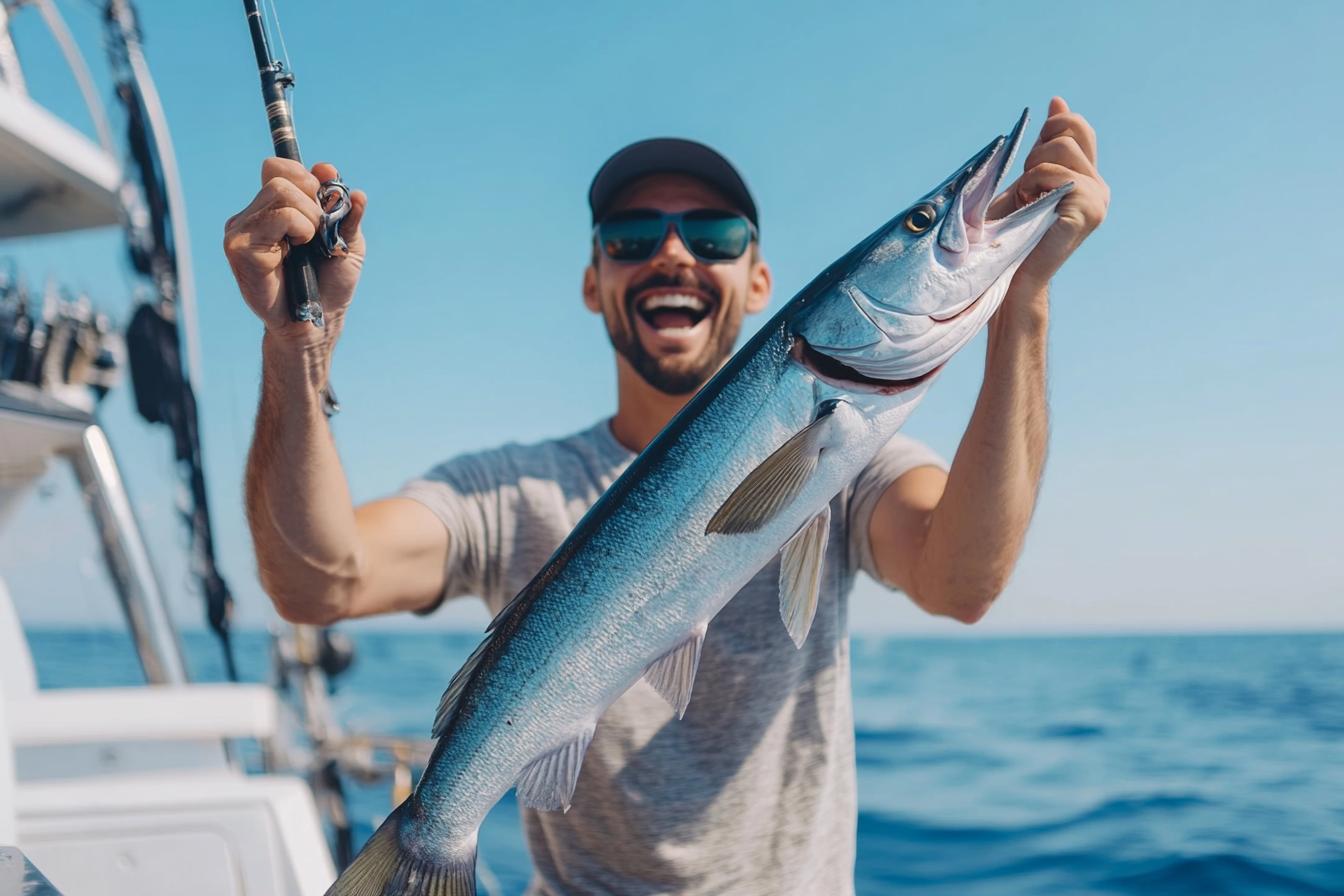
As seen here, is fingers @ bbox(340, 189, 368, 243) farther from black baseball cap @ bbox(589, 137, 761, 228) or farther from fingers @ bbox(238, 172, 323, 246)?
black baseball cap @ bbox(589, 137, 761, 228)

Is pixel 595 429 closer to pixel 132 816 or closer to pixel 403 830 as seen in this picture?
pixel 403 830

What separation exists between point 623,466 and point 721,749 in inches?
38.0

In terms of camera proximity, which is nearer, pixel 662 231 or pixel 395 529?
pixel 395 529

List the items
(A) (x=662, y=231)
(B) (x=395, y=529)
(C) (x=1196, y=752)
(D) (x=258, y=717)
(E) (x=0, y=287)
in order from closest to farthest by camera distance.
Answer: (B) (x=395, y=529) → (A) (x=662, y=231) → (D) (x=258, y=717) → (E) (x=0, y=287) → (C) (x=1196, y=752)

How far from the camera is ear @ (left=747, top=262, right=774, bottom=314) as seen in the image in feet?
11.0

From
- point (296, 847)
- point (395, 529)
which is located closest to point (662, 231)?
point (395, 529)

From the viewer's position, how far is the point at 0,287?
18.4ft

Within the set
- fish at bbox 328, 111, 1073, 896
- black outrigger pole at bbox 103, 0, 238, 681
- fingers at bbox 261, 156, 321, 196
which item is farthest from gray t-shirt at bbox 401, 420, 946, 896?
black outrigger pole at bbox 103, 0, 238, 681

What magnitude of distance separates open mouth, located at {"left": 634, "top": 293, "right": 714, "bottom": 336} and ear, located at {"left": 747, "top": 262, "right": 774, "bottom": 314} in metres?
0.28

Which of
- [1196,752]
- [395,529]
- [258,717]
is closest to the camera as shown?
[395,529]

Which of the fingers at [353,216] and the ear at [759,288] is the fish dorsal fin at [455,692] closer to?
the fingers at [353,216]

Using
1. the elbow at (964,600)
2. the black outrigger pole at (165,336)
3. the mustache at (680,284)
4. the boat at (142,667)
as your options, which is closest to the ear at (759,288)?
the mustache at (680,284)

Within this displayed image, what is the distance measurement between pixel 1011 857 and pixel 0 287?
30.8 ft

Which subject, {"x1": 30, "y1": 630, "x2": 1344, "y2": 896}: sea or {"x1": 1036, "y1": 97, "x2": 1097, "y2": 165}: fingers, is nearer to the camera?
{"x1": 1036, "y1": 97, "x2": 1097, "y2": 165}: fingers
